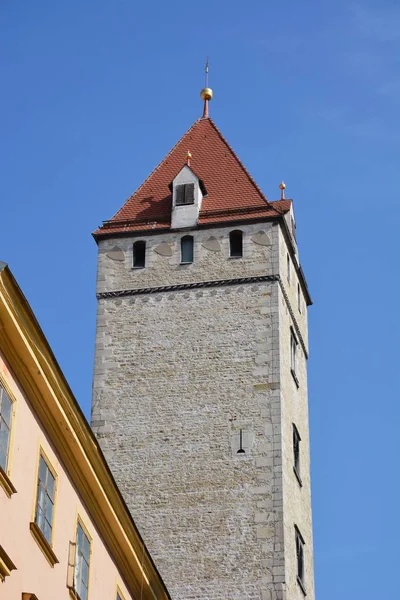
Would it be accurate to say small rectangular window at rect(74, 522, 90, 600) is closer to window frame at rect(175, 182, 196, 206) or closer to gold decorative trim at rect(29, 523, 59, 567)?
gold decorative trim at rect(29, 523, 59, 567)

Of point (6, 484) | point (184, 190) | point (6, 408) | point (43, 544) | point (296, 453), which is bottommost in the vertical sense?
point (43, 544)

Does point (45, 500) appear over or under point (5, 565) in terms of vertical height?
over

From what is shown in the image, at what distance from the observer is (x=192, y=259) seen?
107 ft

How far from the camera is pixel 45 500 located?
17062mm

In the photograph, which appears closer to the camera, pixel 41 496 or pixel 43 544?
pixel 43 544

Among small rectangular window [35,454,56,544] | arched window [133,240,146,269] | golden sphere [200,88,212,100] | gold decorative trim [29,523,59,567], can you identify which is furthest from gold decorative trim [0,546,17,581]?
golden sphere [200,88,212,100]

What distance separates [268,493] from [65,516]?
11.6 metres

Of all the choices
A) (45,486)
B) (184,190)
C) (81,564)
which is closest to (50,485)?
(45,486)

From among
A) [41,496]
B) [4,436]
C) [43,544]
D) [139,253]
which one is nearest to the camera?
[4,436]

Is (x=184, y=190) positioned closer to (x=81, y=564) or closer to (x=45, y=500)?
(x=81, y=564)

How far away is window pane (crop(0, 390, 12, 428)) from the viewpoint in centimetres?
1577

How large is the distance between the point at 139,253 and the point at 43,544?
16918 millimetres

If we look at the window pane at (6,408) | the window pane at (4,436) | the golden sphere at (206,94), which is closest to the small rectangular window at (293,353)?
the golden sphere at (206,94)

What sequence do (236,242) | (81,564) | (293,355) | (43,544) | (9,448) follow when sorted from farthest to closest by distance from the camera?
(293,355) < (236,242) < (81,564) < (43,544) < (9,448)
